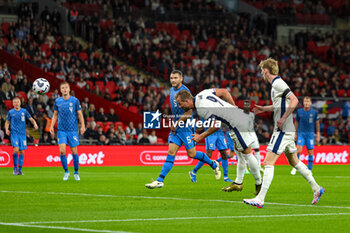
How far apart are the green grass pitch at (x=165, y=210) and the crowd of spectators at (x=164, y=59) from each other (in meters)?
13.9

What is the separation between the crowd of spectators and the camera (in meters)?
30.7

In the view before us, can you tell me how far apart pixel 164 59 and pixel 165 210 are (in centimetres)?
2541

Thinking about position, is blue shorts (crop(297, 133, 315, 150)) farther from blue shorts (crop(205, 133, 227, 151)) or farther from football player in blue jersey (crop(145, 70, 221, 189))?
football player in blue jersey (crop(145, 70, 221, 189))

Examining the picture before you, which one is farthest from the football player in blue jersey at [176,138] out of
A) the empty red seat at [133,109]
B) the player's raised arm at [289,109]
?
the empty red seat at [133,109]

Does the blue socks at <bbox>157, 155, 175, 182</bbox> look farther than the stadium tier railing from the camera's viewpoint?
No

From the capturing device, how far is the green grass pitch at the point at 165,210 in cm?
820

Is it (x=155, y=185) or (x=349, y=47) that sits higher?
(x=349, y=47)

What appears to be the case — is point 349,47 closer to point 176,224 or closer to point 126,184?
point 126,184

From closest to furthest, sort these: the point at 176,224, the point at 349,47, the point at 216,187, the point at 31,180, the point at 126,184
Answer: the point at 176,224, the point at 216,187, the point at 126,184, the point at 31,180, the point at 349,47

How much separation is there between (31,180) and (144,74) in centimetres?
1845

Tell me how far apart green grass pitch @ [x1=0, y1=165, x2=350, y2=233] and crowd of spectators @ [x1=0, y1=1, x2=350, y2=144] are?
1387 centimetres

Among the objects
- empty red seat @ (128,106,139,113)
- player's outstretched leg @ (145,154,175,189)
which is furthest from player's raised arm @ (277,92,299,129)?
empty red seat @ (128,106,139,113)

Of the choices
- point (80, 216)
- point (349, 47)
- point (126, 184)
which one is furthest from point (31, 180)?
point (349, 47)

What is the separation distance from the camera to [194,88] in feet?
111
